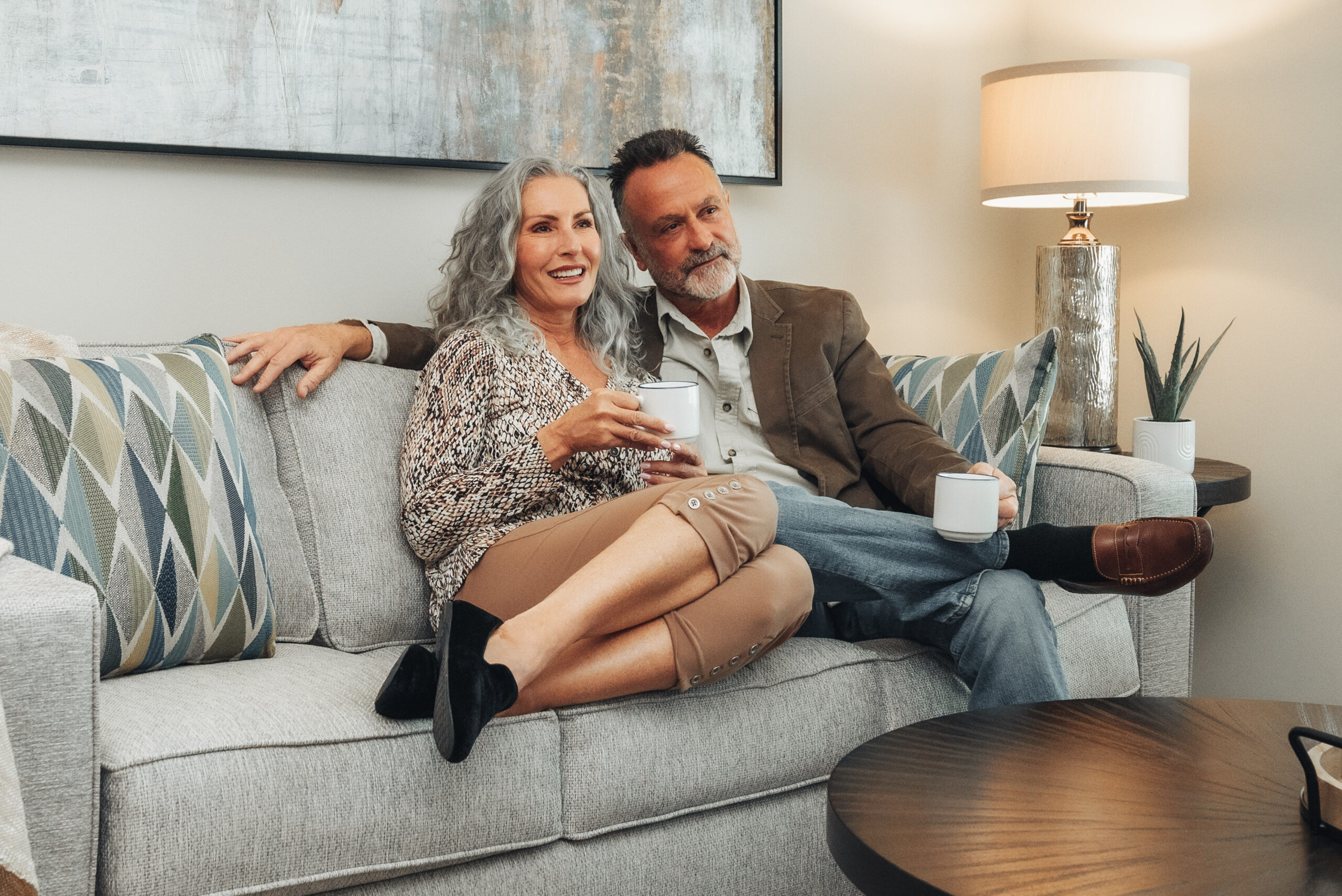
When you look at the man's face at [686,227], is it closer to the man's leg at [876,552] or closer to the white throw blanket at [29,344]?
the man's leg at [876,552]

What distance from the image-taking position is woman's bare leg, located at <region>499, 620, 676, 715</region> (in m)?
1.35

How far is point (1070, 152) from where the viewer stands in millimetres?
2420

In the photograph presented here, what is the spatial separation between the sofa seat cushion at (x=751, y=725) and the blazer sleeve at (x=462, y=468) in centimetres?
38

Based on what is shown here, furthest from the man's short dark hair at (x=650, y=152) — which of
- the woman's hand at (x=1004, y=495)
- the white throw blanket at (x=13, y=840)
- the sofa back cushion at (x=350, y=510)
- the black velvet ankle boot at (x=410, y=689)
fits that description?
the white throw blanket at (x=13, y=840)

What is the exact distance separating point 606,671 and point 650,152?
1.13m

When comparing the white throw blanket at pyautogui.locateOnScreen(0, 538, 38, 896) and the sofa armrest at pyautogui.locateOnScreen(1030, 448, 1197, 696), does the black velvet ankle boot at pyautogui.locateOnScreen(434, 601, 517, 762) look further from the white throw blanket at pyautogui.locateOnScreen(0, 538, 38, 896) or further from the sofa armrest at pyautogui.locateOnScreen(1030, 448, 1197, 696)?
the sofa armrest at pyautogui.locateOnScreen(1030, 448, 1197, 696)

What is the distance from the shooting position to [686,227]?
6.79 ft

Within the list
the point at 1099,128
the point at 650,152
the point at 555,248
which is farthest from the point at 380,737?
the point at 1099,128

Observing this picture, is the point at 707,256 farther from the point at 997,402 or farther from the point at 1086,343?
the point at 1086,343

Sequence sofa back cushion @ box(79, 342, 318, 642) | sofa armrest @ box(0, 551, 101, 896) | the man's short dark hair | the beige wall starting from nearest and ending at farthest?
sofa armrest @ box(0, 551, 101, 896)
sofa back cushion @ box(79, 342, 318, 642)
the beige wall
the man's short dark hair

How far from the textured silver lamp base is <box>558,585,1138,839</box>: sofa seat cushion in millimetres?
877

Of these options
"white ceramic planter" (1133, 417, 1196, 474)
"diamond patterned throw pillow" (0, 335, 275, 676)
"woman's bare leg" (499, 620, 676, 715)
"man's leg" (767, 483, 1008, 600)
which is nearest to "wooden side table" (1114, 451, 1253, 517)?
"white ceramic planter" (1133, 417, 1196, 474)

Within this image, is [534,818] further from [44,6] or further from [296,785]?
[44,6]

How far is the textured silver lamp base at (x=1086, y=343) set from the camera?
98.4 inches
